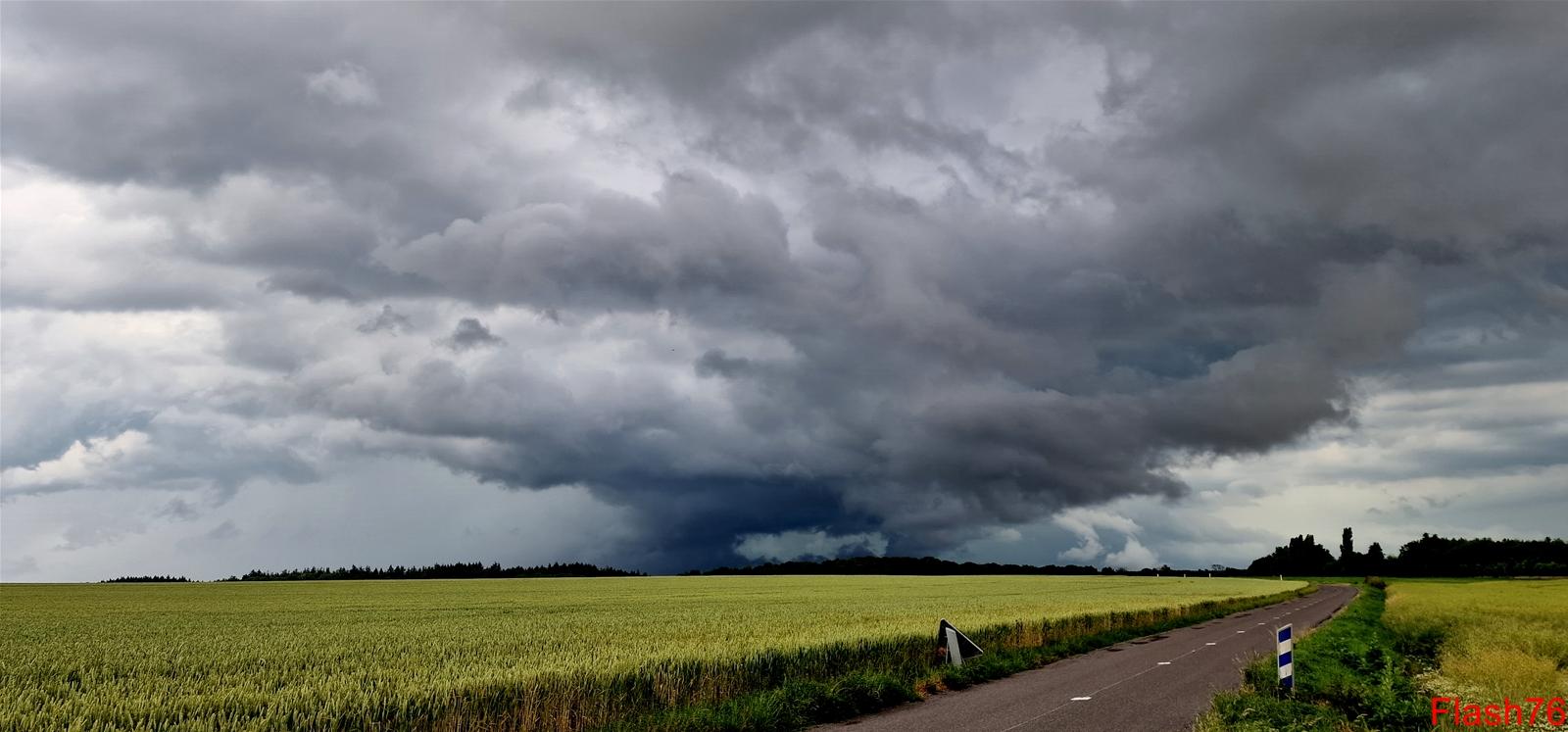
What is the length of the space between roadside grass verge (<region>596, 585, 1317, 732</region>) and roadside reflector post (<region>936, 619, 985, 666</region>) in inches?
13.0

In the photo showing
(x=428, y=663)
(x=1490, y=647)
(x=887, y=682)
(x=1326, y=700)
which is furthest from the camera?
(x=1490, y=647)

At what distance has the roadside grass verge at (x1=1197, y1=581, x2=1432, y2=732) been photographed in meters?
13.8

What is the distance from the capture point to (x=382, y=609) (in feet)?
154

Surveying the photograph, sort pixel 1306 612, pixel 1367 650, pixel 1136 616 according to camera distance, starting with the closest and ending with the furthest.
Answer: pixel 1367 650
pixel 1136 616
pixel 1306 612

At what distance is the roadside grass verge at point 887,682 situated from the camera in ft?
49.9

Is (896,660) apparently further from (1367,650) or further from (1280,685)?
(1367,650)

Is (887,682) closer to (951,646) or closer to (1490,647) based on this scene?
(951,646)

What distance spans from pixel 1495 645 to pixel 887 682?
2194 centimetres

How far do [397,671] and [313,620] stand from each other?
23419 millimetres

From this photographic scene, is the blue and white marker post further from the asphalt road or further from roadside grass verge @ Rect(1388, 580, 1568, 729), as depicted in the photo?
roadside grass verge @ Rect(1388, 580, 1568, 729)

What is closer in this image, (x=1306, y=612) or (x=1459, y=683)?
(x=1459, y=683)

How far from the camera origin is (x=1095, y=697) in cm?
1867

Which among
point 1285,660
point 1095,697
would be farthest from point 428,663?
point 1285,660

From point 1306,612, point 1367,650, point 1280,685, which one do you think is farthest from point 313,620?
point 1306,612
